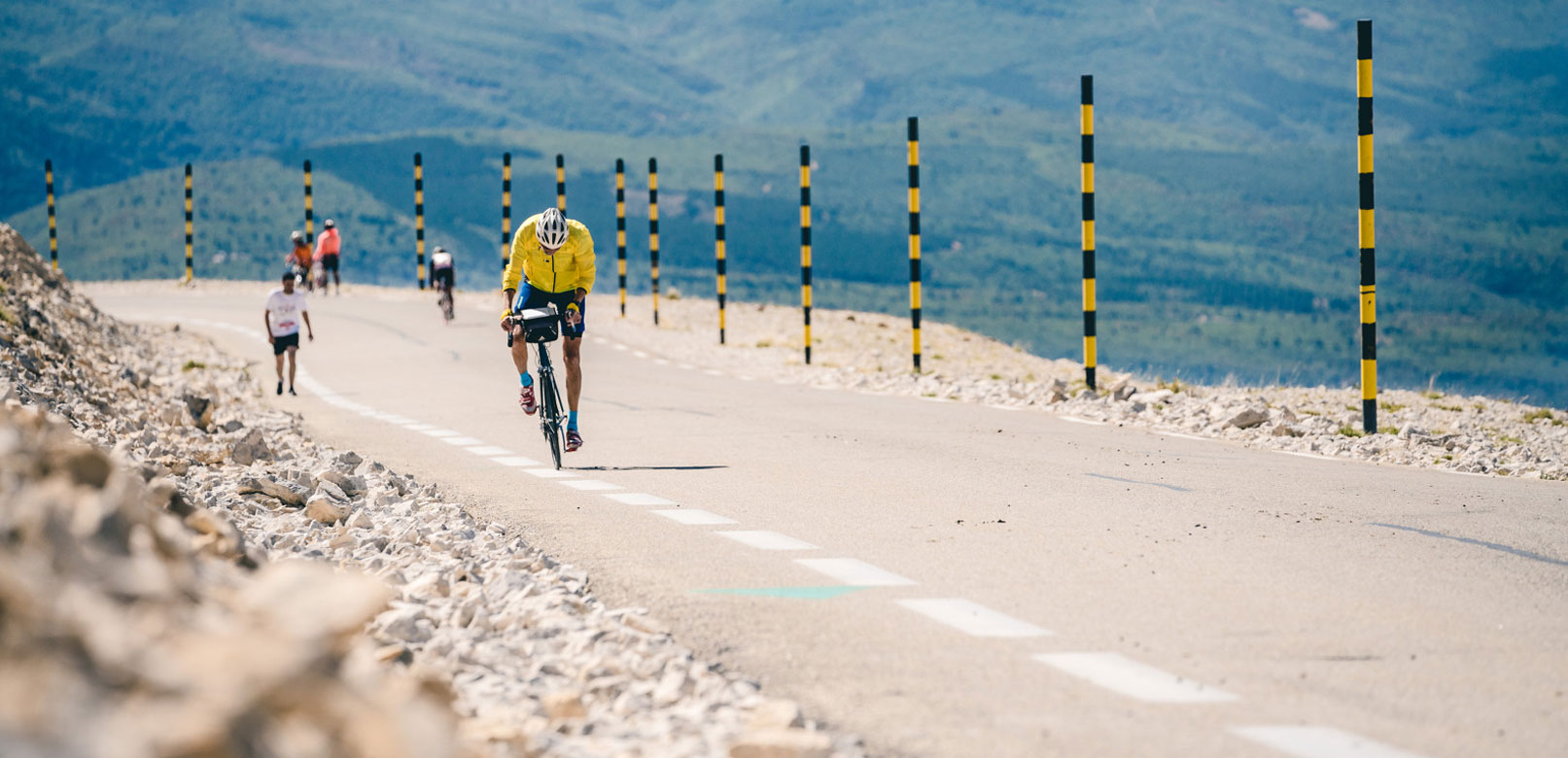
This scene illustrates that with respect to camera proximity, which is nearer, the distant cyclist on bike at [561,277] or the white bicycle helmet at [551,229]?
the white bicycle helmet at [551,229]

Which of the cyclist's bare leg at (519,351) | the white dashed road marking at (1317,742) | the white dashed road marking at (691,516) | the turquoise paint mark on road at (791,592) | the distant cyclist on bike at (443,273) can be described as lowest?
the white dashed road marking at (691,516)

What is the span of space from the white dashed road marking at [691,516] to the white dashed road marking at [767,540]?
0.39m

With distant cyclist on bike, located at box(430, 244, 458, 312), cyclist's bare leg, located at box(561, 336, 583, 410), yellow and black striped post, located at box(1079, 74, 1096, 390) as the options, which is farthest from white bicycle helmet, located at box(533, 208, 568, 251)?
distant cyclist on bike, located at box(430, 244, 458, 312)

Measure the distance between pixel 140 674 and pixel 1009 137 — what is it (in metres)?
182

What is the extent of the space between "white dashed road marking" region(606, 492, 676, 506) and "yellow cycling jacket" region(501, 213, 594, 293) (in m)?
2.77

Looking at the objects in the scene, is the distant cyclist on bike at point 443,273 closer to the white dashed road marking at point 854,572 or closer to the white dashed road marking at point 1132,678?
the white dashed road marking at point 854,572

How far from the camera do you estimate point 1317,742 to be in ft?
16.0

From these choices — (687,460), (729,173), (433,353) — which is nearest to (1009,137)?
(729,173)

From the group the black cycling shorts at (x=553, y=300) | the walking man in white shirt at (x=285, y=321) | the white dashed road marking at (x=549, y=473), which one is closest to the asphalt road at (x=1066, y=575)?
the white dashed road marking at (x=549, y=473)

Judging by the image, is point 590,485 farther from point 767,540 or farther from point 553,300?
point 767,540

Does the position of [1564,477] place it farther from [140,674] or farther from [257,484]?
[140,674]

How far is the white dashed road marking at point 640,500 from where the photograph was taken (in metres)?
10.3

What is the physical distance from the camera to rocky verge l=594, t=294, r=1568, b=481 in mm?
13438

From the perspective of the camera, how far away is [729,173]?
163 meters
